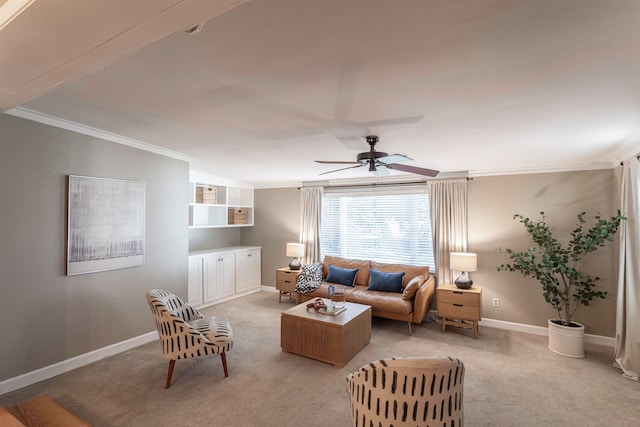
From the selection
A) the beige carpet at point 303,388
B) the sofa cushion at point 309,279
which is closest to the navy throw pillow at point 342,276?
the sofa cushion at point 309,279

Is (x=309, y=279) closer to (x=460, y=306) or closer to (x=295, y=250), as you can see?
(x=295, y=250)

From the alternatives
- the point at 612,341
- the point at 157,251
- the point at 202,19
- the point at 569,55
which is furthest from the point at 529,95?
the point at 157,251

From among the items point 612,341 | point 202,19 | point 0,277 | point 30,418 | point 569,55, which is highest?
point 569,55

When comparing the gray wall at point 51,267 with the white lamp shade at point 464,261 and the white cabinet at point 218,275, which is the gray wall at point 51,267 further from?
A: the white lamp shade at point 464,261

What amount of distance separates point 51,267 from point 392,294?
4201mm

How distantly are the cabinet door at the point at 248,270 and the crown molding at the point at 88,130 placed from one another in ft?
8.55

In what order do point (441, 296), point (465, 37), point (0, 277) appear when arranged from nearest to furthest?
point (465, 37) → point (0, 277) → point (441, 296)

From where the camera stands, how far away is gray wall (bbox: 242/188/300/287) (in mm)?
6395

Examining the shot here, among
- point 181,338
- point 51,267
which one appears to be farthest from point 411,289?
point 51,267

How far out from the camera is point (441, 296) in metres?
4.27

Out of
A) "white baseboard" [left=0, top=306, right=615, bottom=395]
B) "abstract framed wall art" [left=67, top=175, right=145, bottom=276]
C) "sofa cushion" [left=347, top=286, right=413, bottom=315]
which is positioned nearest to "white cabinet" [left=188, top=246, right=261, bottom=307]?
"white baseboard" [left=0, top=306, right=615, bottom=395]

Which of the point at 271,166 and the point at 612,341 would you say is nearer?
the point at 612,341

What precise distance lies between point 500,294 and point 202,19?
4.95 metres

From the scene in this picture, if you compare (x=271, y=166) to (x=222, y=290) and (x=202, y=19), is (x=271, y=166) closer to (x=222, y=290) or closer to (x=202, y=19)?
(x=222, y=290)
